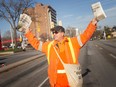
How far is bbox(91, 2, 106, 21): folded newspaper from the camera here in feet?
16.8

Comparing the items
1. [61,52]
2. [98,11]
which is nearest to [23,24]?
[61,52]

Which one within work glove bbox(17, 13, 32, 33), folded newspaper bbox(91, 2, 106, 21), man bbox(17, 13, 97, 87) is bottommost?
man bbox(17, 13, 97, 87)

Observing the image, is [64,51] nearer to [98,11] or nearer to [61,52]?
[61,52]

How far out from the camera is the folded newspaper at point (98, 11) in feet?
16.8

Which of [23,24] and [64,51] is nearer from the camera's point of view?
[64,51]

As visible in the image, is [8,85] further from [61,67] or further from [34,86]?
[61,67]

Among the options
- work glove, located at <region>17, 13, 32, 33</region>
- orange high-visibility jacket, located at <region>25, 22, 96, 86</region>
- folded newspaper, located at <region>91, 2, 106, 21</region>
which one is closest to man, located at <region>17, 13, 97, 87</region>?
orange high-visibility jacket, located at <region>25, 22, 96, 86</region>

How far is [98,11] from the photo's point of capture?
16.9 ft

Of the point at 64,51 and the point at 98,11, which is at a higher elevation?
the point at 98,11

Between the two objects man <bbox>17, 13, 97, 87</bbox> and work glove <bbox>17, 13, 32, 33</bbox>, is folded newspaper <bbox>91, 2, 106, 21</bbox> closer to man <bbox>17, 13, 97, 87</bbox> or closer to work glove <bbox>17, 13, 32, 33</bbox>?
man <bbox>17, 13, 97, 87</bbox>

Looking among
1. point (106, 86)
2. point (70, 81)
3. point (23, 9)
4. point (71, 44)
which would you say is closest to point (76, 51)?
point (71, 44)

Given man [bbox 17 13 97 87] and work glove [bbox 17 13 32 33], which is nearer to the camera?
man [bbox 17 13 97 87]

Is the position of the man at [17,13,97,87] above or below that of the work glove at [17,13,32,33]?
below

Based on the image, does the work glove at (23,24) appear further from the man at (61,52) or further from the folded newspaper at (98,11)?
the folded newspaper at (98,11)
